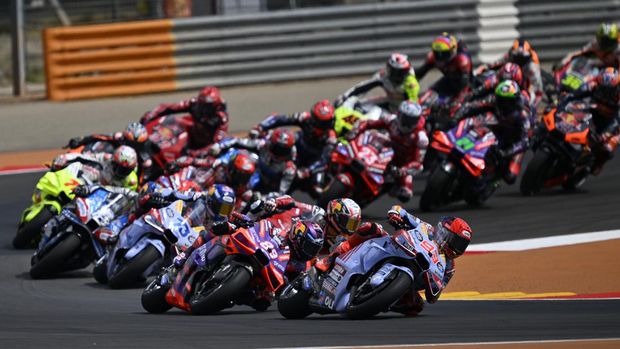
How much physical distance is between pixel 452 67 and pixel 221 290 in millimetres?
8762

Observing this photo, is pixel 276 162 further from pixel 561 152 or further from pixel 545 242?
pixel 561 152

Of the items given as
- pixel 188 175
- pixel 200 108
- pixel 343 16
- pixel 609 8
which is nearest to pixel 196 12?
pixel 343 16

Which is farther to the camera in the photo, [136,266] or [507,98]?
[507,98]

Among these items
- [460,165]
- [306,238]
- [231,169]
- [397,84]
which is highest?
[397,84]

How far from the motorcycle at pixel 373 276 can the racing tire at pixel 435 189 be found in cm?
559

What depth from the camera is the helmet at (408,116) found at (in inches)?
680

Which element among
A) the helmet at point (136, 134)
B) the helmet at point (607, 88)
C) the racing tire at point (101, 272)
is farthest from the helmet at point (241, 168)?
the helmet at point (607, 88)

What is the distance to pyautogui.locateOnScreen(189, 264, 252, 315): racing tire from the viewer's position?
1189 centimetres

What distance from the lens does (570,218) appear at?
17.4 meters

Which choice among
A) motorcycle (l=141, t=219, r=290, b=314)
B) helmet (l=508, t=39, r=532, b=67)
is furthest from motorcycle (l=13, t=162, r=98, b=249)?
helmet (l=508, t=39, r=532, b=67)

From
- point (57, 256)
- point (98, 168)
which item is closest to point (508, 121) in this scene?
point (98, 168)

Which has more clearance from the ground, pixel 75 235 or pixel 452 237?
pixel 452 237

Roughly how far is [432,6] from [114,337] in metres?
16.4

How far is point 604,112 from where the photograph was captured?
1870cm
